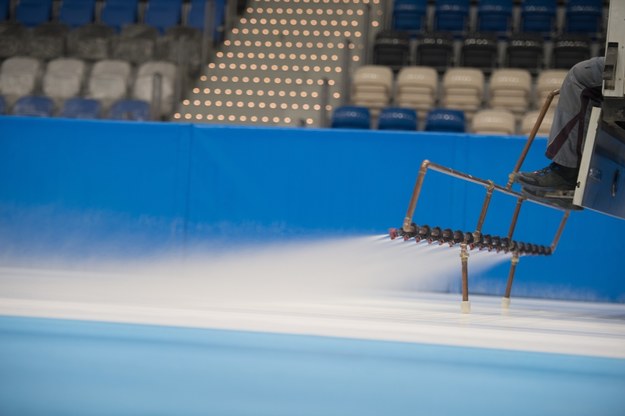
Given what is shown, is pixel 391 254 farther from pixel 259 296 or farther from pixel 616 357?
pixel 616 357

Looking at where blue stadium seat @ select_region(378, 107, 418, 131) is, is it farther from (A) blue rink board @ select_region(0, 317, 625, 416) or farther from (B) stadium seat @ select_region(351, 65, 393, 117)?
(A) blue rink board @ select_region(0, 317, 625, 416)

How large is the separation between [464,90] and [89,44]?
536 cm

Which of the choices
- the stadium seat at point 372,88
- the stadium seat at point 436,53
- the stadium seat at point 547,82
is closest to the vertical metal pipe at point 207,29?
the stadium seat at point 372,88

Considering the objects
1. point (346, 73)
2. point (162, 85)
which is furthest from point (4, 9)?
point (346, 73)

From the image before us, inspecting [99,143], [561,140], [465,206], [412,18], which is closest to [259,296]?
[561,140]

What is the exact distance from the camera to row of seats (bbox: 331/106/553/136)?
945 cm

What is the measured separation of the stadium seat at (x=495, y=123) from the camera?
30.9 ft

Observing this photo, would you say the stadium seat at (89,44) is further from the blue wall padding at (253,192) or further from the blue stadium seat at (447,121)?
the blue stadium seat at (447,121)

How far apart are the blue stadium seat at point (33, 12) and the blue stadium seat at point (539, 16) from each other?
716cm

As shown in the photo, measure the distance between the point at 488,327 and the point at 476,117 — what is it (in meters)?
6.39

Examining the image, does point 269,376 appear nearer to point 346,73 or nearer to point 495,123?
point 495,123

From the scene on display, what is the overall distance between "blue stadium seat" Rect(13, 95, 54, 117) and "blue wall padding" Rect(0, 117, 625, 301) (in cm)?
307

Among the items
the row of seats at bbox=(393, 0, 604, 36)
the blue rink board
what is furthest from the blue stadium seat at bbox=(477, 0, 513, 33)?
the blue rink board

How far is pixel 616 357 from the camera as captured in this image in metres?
2.54
